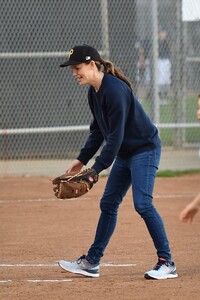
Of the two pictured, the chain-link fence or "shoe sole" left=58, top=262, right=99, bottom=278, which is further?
the chain-link fence

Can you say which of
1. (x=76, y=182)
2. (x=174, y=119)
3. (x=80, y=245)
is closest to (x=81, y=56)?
(x=76, y=182)

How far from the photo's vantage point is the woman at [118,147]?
6230 mm

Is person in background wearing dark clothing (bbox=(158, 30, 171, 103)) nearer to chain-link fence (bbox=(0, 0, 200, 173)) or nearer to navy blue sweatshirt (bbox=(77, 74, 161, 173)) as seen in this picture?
chain-link fence (bbox=(0, 0, 200, 173))

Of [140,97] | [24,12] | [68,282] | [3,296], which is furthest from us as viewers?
[140,97]

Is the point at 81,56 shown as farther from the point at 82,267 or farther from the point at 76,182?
the point at 82,267

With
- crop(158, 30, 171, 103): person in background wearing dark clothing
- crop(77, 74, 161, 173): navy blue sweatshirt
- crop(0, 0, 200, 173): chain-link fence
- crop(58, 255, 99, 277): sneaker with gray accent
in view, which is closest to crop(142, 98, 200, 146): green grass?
crop(0, 0, 200, 173): chain-link fence

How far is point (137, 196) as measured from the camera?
21.1 ft

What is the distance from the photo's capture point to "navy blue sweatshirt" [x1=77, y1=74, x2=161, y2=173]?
6.19 meters

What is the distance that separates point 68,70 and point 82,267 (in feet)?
25.2

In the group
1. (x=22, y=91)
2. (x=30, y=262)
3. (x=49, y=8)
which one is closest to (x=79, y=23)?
(x=49, y=8)

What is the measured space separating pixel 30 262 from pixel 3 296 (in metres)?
1.40

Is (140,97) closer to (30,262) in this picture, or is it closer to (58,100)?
(58,100)

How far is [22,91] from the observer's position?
45.4ft

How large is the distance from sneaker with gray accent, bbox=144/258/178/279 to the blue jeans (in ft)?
0.15
